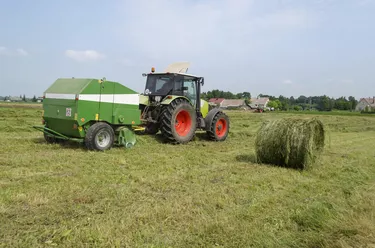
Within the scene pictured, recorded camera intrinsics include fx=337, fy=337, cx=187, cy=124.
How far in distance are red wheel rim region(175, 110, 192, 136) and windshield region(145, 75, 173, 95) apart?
79cm

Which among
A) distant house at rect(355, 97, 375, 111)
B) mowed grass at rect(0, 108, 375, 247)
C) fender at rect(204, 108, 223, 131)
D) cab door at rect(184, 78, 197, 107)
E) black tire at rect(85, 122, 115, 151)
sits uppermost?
distant house at rect(355, 97, 375, 111)

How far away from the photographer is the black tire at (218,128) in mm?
10539

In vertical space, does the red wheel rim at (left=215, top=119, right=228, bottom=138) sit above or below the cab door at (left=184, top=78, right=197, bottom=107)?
below

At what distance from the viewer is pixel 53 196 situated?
4051 mm

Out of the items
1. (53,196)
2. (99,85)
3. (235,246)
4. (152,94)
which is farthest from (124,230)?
(152,94)

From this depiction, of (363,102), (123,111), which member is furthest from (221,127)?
(363,102)

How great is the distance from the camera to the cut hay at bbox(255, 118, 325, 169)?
21.2 feet

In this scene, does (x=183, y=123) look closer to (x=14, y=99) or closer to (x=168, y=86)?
(x=168, y=86)

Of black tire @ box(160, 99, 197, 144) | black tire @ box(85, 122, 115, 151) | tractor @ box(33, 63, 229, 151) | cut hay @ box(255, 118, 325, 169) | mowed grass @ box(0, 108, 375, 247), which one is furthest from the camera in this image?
black tire @ box(160, 99, 197, 144)

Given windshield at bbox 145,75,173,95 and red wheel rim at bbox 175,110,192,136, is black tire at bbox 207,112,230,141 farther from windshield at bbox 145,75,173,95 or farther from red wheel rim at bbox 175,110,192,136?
windshield at bbox 145,75,173,95

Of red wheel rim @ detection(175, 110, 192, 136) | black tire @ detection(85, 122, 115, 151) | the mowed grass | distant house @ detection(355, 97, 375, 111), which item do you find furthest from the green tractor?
distant house @ detection(355, 97, 375, 111)

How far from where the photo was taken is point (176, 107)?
9219mm

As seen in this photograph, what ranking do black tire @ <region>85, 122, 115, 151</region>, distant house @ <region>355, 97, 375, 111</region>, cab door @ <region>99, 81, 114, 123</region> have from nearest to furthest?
black tire @ <region>85, 122, 115, 151</region>, cab door @ <region>99, 81, 114, 123</region>, distant house @ <region>355, 97, 375, 111</region>

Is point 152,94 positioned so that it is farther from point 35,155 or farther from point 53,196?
point 53,196
